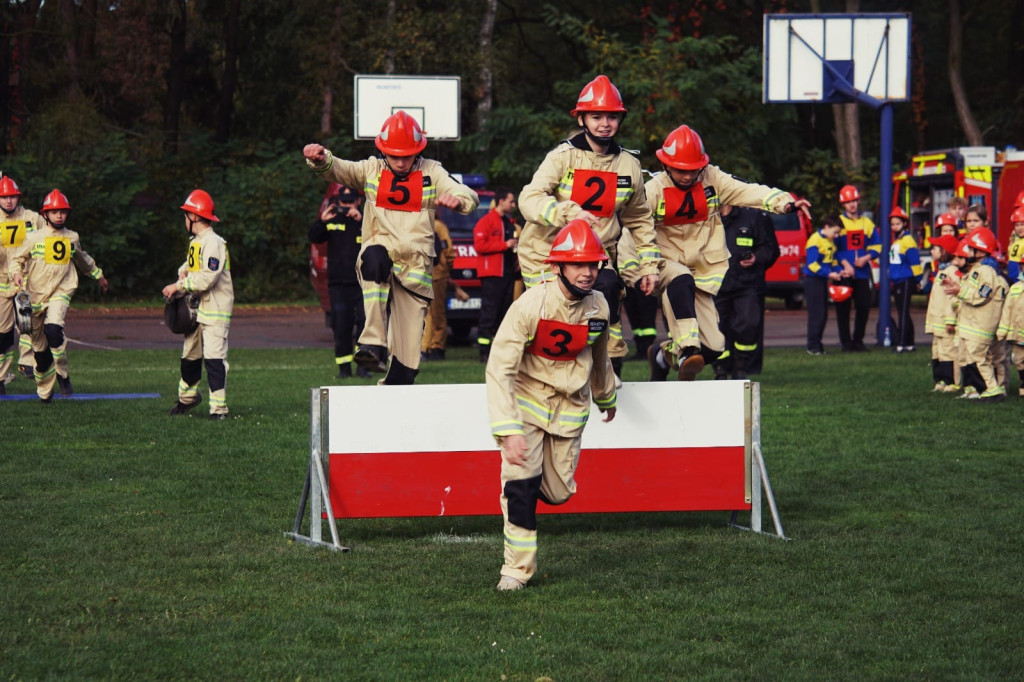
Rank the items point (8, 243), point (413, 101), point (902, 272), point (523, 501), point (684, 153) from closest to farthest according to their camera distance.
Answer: point (523, 501) → point (684, 153) → point (8, 243) → point (902, 272) → point (413, 101)

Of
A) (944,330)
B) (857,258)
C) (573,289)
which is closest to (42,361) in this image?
(573,289)

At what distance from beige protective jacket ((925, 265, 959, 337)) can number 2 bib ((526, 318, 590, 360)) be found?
9.04 m

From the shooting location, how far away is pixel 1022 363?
51.4ft

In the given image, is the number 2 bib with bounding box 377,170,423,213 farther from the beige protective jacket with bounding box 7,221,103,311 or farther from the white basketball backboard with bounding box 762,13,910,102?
the white basketball backboard with bounding box 762,13,910,102

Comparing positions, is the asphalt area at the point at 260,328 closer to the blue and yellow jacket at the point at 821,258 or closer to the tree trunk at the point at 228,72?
the blue and yellow jacket at the point at 821,258

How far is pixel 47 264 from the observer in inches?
617

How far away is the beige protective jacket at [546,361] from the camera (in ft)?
24.3

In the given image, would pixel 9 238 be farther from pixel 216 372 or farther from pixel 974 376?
pixel 974 376

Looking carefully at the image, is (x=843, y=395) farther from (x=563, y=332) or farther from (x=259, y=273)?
(x=259, y=273)

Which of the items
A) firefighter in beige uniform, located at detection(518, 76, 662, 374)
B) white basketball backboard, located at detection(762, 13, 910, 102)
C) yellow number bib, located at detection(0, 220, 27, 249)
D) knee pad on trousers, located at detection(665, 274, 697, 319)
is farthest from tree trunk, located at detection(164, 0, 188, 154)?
firefighter in beige uniform, located at detection(518, 76, 662, 374)

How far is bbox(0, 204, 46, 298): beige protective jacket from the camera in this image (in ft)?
51.9

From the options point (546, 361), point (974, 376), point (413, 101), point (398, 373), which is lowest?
point (974, 376)

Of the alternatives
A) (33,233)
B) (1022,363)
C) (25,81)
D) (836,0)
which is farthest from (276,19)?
(1022,363)

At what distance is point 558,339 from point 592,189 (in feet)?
8.00
